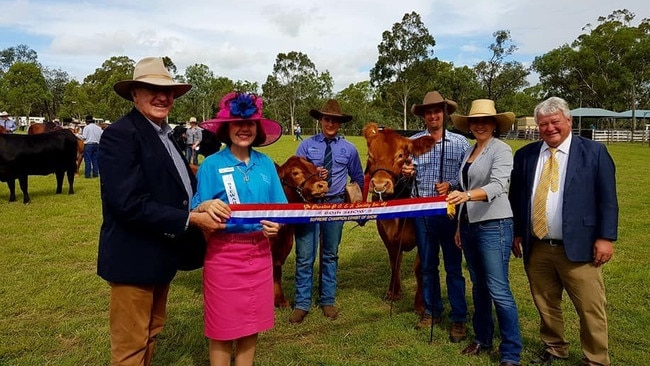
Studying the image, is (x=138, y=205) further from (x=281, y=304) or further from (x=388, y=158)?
(x=281, y=304)

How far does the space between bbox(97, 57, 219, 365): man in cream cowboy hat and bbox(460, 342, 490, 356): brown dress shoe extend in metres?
2.86

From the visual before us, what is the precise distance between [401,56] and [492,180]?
6113cm

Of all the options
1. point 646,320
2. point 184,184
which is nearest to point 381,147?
point 184,184

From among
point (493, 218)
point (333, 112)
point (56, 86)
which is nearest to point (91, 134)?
point (333, 112)

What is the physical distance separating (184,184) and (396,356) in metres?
2.74

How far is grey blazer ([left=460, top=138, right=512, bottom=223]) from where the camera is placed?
3.79 m

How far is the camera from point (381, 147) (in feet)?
15.9

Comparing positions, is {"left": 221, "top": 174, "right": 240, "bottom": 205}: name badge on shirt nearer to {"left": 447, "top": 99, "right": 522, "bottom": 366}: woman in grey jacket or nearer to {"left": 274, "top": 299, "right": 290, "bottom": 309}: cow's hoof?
{"left": 447, "top": 99, "right": 522, "bottom": 366}: woman in grey jacket

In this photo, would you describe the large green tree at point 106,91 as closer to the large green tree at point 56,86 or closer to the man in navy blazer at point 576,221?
the large green tree at point 56,86

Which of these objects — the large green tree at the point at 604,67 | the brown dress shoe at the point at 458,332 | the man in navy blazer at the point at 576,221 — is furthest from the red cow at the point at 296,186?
the large green tree at the point at 604,67

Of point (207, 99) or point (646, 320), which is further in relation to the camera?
point (207, 99)

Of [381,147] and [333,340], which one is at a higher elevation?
[381,147]

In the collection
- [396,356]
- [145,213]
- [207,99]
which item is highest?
[207,99]

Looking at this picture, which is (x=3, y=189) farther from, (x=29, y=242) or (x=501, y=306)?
(x=501, y=306)
